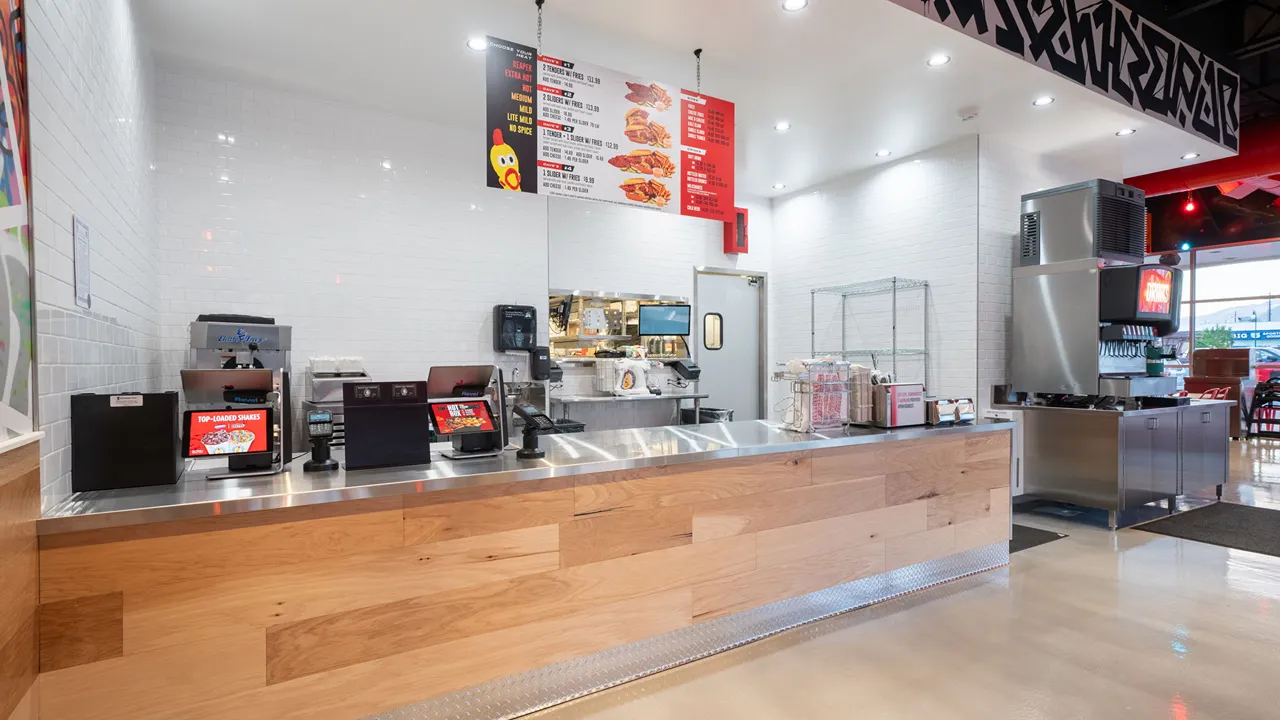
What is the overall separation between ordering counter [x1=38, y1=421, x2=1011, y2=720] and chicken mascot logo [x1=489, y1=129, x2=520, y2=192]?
4.67 feet

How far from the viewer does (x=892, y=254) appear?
20.2ft

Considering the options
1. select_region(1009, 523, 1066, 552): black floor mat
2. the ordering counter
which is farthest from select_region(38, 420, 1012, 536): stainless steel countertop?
select_region(1009, 523, 1066, 552): black floor mat

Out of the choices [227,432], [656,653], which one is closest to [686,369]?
[656,653]

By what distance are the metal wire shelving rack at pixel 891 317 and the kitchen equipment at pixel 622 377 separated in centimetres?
209

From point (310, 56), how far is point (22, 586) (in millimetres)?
3619

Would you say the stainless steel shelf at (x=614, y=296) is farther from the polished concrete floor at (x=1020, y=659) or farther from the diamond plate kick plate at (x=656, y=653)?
the polished concrete floor at (x=1020, y=659)

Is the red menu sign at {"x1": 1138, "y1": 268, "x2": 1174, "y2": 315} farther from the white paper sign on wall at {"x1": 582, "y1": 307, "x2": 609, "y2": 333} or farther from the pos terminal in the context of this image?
the pos terminal

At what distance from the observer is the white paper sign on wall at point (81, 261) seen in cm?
214

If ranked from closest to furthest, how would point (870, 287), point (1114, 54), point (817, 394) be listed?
point (817, 394)
point (1114, 54)
point (870, 287)

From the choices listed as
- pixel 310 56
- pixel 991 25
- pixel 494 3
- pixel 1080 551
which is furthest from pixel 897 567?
pixel 310 56

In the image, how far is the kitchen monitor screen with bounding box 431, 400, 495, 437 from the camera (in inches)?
98.6

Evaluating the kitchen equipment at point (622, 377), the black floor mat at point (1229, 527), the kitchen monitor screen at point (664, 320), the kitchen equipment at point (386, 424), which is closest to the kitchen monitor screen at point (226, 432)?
the kitchen equipment at point (386, 424)

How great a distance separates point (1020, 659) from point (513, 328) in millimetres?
4192

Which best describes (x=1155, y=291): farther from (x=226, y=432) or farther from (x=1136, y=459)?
(x=226, y=432)
